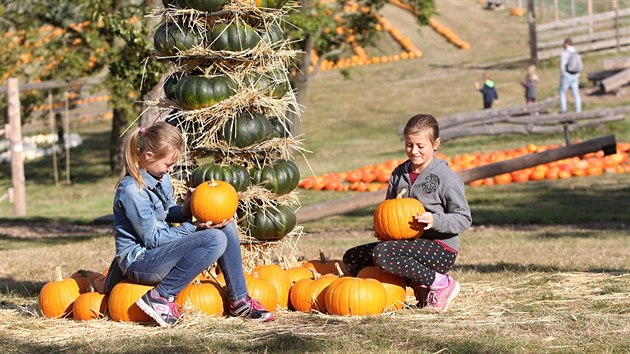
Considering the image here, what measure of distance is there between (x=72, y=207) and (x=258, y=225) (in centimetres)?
1193

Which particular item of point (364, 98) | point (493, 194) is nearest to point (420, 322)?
point (493, 194)

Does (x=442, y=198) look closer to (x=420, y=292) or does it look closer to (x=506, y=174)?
(x=420, y=292)

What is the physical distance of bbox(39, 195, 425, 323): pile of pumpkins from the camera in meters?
6.82

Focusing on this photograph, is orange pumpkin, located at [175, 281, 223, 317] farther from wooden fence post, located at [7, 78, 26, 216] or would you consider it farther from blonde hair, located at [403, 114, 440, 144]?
wooden fence post, located at [7, 78, 26, 216]

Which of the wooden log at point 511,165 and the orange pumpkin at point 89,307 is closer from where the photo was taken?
the orange pumpkin at point 89,307

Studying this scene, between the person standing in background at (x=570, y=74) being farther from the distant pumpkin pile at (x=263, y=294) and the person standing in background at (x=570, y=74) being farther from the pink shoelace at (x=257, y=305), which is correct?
the pink shoelace at (x=257, y=305)

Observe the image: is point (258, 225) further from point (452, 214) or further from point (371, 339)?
point (371, 339)

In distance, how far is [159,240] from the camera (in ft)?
22.2

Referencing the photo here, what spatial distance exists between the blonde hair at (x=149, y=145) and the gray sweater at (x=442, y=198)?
1.75 m

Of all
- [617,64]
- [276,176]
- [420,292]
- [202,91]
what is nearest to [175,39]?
[202,91]

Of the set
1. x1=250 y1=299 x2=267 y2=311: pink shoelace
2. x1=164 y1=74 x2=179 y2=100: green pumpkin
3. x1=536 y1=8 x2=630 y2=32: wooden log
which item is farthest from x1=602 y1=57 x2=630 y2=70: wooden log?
x1=250 y1=299 x2=267 y2=311: pink shoelace

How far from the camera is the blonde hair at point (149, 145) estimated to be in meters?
6.68

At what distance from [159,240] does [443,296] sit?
6.57 ft

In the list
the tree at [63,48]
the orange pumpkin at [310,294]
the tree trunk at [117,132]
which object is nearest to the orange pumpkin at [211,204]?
the orange pumpkin at [310,294]
